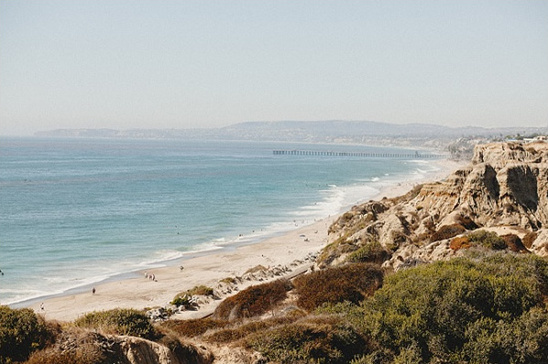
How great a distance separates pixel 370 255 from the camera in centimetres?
2769

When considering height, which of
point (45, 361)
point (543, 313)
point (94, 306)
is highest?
point (45, 361)

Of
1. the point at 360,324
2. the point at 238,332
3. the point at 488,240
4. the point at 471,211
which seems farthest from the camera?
the point at 471,211

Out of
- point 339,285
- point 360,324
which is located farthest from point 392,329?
point 339,285

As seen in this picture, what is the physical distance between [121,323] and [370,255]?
1795 centimetres

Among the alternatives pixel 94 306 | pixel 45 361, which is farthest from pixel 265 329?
pixel 94 306

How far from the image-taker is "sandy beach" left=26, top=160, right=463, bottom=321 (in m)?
32.1

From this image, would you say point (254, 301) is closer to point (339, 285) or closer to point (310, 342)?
point (339, 285)

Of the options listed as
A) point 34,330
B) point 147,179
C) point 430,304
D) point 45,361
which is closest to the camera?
point 45,361

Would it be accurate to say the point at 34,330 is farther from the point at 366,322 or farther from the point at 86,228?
the point at 86,228

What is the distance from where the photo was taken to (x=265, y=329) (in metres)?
13.2

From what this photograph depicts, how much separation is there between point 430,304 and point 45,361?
9749mm

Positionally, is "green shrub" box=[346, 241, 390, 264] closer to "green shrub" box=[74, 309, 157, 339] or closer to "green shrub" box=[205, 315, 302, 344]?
"green shrub" box=[205, 315, 302, 344]

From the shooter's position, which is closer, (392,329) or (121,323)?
(121,323)

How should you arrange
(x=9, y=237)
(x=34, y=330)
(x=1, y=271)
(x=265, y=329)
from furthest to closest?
(x=9, y=237) < (x=1, y=271) < (x=265, y=329) < (x=34, y=330)
